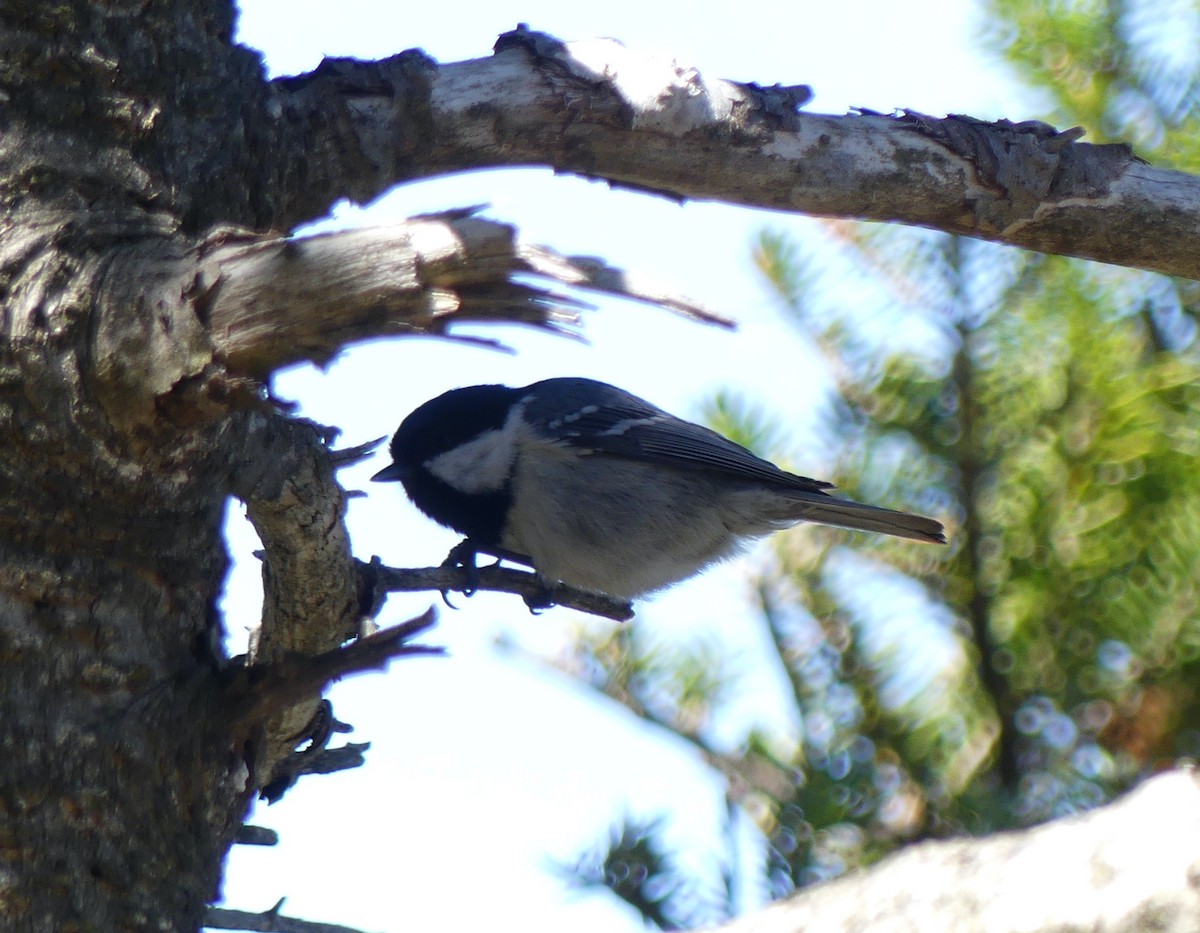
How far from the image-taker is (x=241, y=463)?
1.87 meters

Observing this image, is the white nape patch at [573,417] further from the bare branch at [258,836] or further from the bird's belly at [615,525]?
the bare branch at [258,836]

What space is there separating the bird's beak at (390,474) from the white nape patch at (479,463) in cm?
10

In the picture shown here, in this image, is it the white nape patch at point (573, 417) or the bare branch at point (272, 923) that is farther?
the white nape patch at point (573, 417)

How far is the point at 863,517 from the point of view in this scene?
325 centimetres

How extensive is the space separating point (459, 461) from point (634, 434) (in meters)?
0.56

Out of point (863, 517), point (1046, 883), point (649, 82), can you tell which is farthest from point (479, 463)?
point (1046, 883)

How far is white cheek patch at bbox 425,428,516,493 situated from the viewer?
3.64 metres

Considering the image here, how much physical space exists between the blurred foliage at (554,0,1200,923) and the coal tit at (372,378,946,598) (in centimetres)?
24

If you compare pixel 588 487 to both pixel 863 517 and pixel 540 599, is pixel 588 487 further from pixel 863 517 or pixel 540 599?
pixel 863 517

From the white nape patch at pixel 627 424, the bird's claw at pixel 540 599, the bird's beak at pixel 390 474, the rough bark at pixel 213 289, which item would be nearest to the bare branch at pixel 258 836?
the rough bark at pixel 213 289

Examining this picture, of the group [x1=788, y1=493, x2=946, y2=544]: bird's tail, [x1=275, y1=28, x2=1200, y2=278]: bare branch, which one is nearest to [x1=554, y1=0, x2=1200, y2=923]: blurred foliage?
[x1=788, y1=493, x2=946, y2=544]: bird's tail

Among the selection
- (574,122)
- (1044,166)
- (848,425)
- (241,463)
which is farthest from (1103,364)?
(241,463)

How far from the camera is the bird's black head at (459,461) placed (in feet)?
11.9

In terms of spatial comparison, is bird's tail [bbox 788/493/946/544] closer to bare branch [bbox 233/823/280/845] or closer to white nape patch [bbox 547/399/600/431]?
white nape patch [bbox 547/399/600/431]
